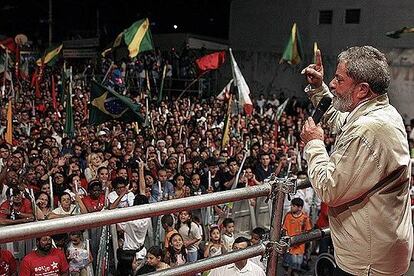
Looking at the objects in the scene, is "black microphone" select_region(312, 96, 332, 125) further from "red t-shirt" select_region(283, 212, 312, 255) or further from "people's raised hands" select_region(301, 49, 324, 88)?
"red t-shirt" select_region(283, 212, 312, 255)

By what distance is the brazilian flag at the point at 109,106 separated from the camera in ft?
37.1

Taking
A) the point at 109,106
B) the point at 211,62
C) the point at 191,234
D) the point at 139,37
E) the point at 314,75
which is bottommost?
the point at 191,234

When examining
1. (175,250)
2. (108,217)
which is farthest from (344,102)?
(175,250)

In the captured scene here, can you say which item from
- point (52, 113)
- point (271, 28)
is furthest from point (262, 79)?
point (52, 113)

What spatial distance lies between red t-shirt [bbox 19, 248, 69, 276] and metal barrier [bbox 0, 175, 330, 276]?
3.39 metres

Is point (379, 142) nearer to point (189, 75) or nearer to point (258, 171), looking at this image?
point (258, 171)

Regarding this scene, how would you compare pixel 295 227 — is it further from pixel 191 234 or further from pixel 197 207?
pixel 197 207

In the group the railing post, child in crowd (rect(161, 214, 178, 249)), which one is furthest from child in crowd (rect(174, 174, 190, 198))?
the railing post

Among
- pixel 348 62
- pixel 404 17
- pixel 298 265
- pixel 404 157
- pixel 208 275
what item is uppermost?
pixel 404 17

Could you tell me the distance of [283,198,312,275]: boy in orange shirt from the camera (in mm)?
Result: 7692

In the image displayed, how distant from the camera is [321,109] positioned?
2.64 metres

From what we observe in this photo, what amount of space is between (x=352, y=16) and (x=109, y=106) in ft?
53.4

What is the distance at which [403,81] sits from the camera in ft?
72.1

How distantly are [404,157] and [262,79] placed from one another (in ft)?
86.1
